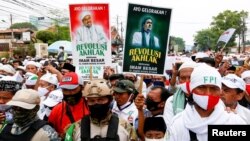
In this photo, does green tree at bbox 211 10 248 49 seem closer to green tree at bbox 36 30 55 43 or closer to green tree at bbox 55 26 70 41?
green tree at bbox 55 26 70 41

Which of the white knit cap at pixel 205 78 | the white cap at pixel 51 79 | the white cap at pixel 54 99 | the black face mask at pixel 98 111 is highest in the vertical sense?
the white knit cap at pixel 205 78

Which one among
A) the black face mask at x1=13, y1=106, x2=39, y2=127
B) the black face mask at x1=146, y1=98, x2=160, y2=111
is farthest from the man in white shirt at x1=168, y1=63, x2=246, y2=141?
the black face mask at x1=146, y1=98, x2=160, y2=111

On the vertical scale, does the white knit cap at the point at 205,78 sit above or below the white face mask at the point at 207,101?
above

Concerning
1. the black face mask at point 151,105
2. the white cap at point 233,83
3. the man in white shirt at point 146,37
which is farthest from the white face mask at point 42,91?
→ the white cap at point 233,83

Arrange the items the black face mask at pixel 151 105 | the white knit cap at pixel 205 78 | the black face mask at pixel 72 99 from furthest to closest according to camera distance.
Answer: the black face mask at pixel 151 105
the black face mask at pixel 72 99
the white knit cap at pixel 205 78

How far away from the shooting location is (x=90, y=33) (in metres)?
6.14

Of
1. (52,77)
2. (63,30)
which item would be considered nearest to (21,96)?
(52,77)

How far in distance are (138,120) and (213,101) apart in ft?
4.89

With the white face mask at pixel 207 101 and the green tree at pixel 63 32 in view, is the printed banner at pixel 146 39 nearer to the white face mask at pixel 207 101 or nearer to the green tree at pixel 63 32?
the white face mask at pixel 207 101

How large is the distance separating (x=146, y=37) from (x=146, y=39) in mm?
32

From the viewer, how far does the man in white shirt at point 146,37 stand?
16.6ft

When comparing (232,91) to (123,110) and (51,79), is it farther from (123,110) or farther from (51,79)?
(51,79)

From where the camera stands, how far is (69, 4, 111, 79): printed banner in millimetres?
6066

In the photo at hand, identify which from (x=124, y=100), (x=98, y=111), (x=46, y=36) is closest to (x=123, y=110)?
(x=124, y=100)
